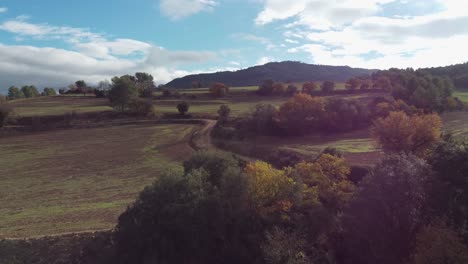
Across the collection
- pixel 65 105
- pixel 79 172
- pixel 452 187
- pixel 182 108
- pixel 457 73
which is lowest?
pixel 79 172

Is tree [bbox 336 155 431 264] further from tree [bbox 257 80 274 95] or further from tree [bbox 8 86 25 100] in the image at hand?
tree [bbox 8 86 25 100]

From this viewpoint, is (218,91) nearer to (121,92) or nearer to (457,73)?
(121,92)

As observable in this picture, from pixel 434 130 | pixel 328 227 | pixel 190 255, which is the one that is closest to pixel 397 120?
pixel 434 130

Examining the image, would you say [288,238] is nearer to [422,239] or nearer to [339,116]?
[422,239]

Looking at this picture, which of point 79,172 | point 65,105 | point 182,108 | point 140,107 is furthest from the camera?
point 65,105

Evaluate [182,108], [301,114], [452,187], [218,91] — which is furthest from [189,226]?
[218,91]

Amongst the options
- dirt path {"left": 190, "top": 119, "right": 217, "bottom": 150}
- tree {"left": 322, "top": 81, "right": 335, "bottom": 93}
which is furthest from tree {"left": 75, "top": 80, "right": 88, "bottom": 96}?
tree {"left": 322, "top": 81, "right": 335, "bottom": 93}

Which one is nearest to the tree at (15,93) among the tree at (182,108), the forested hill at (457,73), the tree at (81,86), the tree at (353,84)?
the tree at (81,86)

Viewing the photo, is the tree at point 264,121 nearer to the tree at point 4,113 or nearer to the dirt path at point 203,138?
the dirt path at point 203,138
